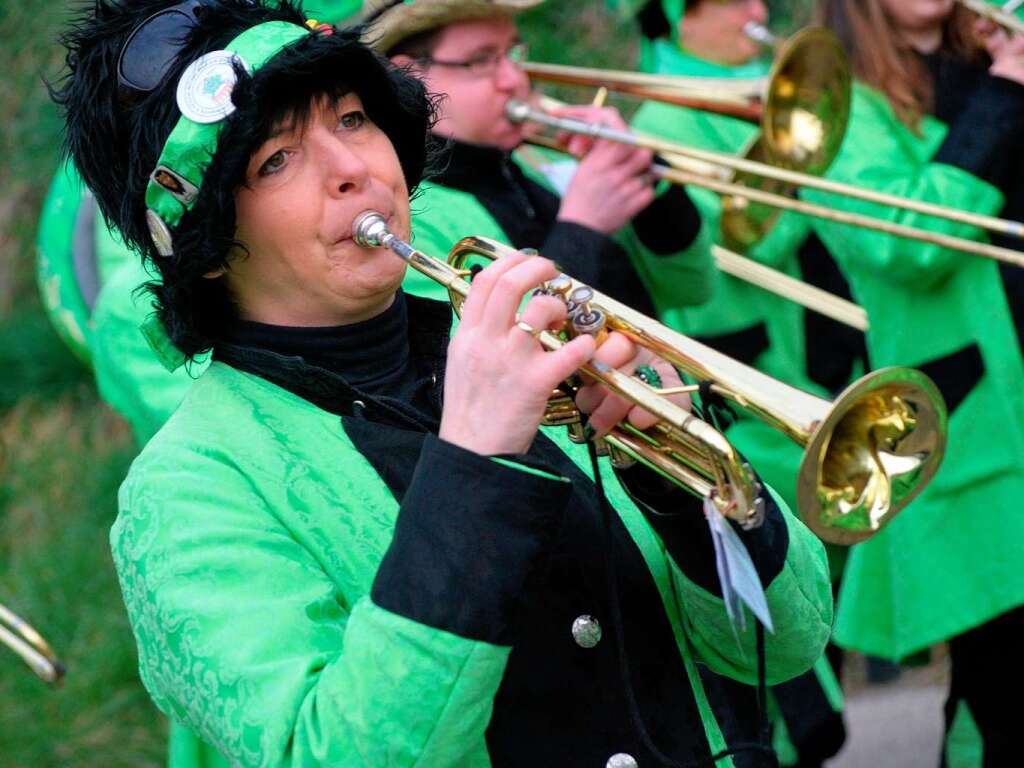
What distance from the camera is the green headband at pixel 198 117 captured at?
191cm

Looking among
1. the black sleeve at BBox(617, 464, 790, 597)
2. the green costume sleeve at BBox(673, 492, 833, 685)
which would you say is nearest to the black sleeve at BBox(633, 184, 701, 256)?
the green costume sleeve at BBox(673, 492, 833, 685)

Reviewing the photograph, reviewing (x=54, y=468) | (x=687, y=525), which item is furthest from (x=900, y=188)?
(x=54, y=468)

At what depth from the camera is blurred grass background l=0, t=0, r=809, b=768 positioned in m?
4.86

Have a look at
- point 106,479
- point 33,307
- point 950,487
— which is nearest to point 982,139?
point 950,487

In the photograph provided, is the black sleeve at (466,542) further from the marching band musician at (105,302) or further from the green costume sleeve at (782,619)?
the marching band musician at (105,302)

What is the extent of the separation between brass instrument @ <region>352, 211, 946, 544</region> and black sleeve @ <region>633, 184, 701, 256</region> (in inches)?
71.3

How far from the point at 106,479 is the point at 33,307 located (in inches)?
55.5

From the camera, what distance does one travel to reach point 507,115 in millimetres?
3625

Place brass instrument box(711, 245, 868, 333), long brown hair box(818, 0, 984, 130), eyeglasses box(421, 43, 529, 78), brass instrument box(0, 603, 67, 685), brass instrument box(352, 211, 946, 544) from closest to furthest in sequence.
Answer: brass instrument box(352, 211, 946, 544)
brass instrument box(0, 603, 67, 685)
eyeglasses box(421, 43, 529, 78)
long brown hair box(818, 0, 984, 130)
brass instrument box(711, 245, 868, 333)

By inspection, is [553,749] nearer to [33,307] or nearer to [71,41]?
[71,41]

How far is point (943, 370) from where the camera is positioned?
385 centimetres

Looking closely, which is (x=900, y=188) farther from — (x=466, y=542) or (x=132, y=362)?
(x=466, y=542)

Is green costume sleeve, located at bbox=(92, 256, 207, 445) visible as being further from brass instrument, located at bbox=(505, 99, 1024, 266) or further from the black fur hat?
the black fur hat

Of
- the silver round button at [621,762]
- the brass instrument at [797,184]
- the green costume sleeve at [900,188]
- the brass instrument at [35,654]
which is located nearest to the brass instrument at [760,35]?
the green costume sleeve at [900,188]
